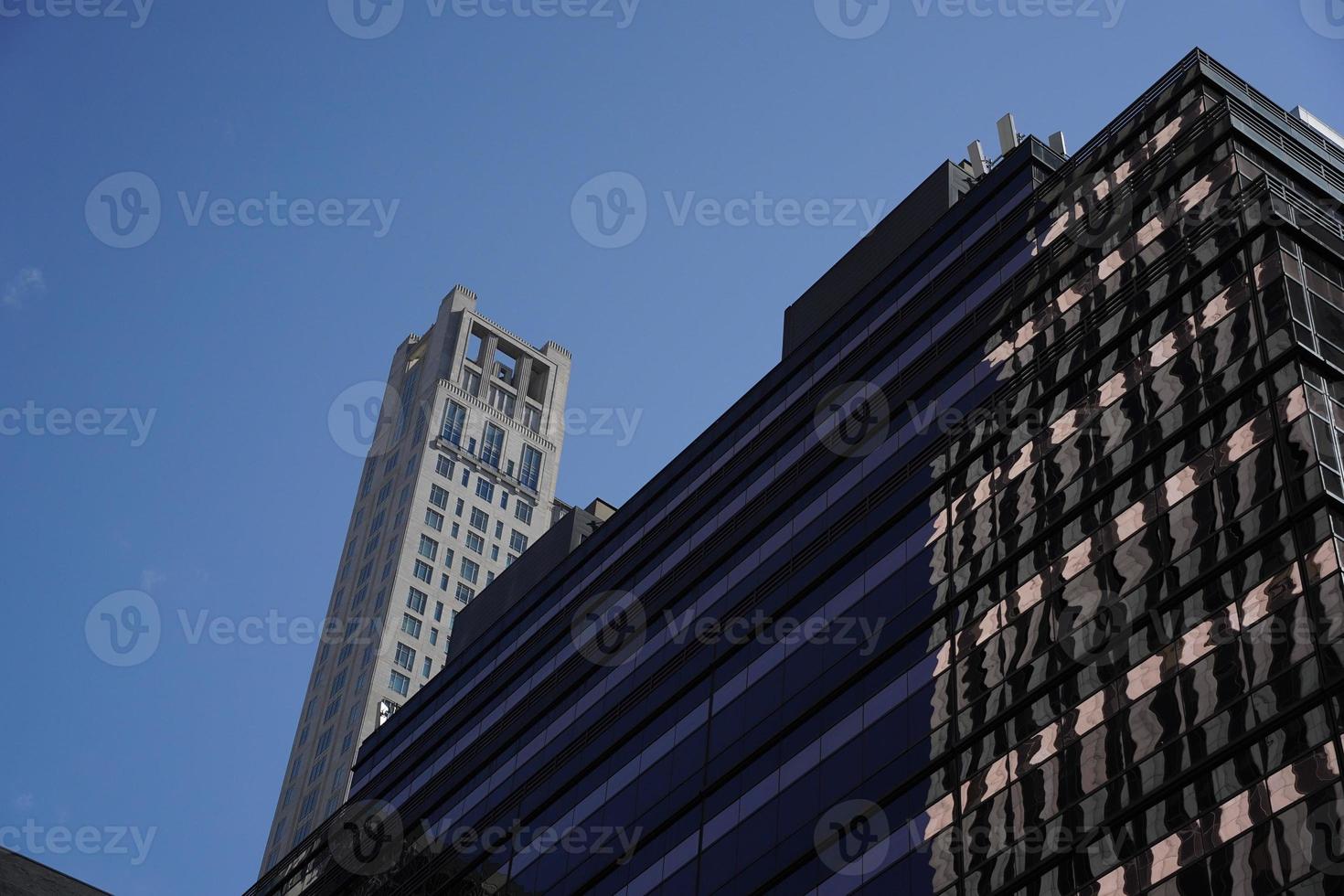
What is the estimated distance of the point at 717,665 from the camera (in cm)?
6291

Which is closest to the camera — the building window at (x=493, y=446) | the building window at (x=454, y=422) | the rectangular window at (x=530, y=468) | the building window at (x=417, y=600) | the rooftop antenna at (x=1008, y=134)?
the rooftop antenna at (x=1008, y=134)

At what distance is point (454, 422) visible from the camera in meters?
161

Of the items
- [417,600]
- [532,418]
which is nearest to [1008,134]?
[417,600]

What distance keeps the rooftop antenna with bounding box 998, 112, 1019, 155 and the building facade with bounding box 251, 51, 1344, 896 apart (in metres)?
2.21

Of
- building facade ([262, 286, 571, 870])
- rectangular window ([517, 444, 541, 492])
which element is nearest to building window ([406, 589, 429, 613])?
building facade ([262, 286, 571, 870])

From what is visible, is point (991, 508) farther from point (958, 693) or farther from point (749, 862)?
point (749, 862)

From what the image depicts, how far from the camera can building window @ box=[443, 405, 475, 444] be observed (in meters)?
159

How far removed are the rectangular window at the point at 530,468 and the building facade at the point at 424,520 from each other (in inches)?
5.0

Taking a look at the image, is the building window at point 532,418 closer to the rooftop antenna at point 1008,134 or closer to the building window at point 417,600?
the building window at point 417,600

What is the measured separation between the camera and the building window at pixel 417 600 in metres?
145

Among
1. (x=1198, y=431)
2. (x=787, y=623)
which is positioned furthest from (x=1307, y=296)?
(x=787, y=623)

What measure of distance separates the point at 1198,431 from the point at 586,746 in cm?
3024

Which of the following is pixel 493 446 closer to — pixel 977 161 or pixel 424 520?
pixel 424 520

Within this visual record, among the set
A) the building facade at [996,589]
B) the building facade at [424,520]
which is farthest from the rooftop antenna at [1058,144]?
the building facade at [424,520]
